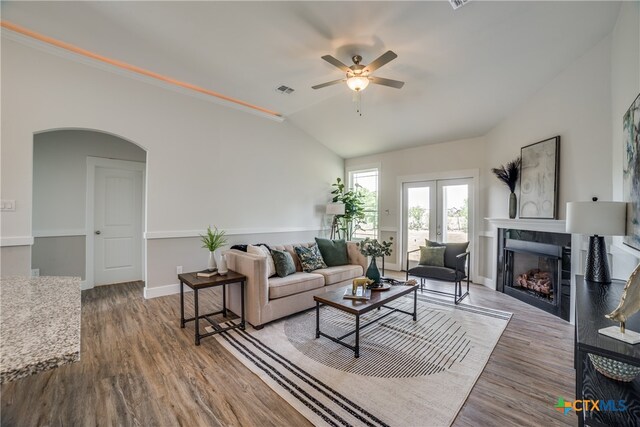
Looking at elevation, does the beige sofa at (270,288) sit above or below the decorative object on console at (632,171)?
below

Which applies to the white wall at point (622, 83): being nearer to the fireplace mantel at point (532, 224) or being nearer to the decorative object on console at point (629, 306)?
the fireplace mantel at point (532, 224)

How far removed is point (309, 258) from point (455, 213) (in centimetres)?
305

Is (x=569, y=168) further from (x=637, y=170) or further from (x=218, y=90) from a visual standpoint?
(x=218, y=90)

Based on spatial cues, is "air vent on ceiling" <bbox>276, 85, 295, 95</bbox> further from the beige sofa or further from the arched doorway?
the arched doorway

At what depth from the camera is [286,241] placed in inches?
221

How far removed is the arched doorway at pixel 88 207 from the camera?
4027mm

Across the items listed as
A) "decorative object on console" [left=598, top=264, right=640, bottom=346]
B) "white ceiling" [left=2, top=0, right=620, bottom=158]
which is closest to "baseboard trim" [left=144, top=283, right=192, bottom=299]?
"white ceiling" [left=2, top=0, right=620, bottom=158]

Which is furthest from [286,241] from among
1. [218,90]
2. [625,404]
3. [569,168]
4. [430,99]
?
[625,404]

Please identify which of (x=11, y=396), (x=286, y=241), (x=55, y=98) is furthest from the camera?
(x=286, y=241)

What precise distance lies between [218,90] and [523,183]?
190 inches

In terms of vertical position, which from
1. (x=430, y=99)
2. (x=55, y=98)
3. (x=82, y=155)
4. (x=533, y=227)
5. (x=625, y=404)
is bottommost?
(x=625, y=404)

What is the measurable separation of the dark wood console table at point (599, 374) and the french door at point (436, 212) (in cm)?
350

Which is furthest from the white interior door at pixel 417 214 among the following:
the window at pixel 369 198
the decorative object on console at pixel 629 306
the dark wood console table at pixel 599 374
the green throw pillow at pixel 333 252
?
the decorative object on console at pixel 629 306

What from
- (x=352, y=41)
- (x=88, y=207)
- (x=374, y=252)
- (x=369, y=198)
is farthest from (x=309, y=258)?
(x=88, y=207)
